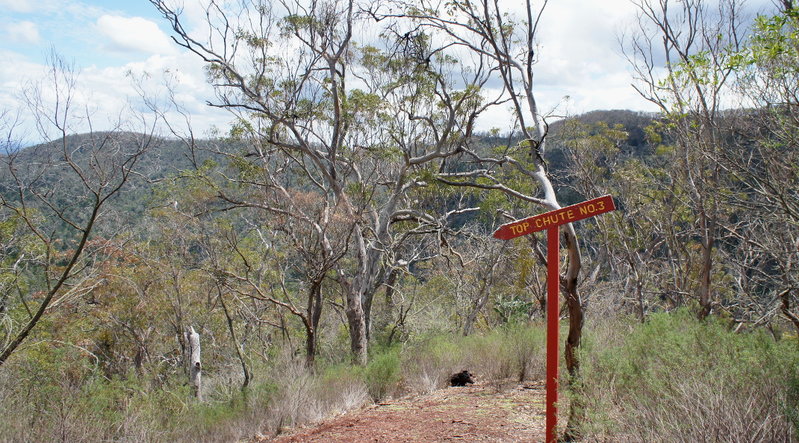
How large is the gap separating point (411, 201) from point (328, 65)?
3.88 m

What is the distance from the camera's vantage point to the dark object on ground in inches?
302

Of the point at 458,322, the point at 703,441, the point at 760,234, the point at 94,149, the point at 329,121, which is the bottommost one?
the point at 458,322

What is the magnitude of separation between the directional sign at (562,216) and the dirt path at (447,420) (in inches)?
72.7

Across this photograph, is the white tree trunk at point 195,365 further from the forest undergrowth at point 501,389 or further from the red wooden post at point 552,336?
the red wooden post at point 552,336

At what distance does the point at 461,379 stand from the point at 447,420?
2.06 metres

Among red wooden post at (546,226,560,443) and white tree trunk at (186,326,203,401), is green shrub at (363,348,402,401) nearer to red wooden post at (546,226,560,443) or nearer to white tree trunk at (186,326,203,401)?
red wooden post at (546,226,560,443)

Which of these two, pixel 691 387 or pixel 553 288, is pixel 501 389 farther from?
pixel 691 387

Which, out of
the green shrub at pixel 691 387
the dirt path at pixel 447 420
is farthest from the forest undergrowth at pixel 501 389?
the dirt path at pixel 447 420

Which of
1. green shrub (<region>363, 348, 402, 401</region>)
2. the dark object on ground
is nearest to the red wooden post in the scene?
the dark object on ground

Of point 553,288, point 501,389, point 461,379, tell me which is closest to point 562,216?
point 553,288

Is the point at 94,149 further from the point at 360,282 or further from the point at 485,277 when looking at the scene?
the point at 485,277

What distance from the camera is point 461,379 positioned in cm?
770

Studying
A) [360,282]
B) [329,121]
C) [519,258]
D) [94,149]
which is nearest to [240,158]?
[329,121]

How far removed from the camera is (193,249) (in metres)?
14.7
